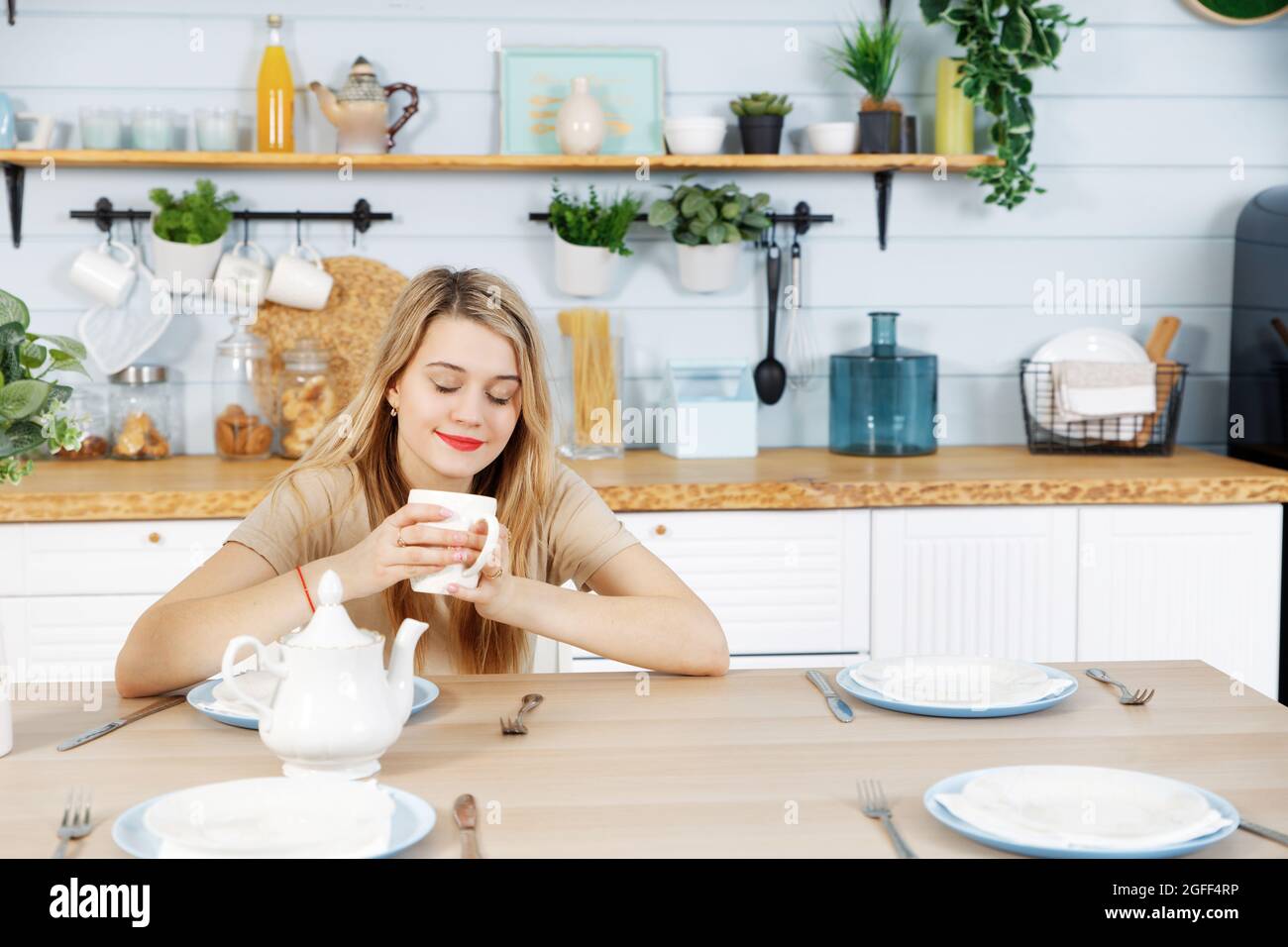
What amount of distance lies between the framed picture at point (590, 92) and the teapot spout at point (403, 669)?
1928 millimetres

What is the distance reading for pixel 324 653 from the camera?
1042mm

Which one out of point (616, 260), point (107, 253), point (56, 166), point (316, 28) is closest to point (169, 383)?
point (107, 253)

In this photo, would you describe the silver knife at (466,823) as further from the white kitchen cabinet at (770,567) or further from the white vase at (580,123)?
the white vase at (580,123)

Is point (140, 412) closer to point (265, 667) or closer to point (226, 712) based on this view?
point (226, 712)

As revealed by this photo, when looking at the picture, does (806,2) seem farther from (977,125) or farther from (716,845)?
(716,845)

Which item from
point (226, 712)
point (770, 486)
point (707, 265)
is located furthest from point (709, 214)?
point (226, 712)

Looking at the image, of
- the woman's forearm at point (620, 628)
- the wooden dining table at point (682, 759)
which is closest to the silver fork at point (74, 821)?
the wooden dining table at point (682, 759)

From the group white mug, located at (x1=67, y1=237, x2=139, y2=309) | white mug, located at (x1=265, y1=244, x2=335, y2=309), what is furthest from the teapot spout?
white mug, located at (x1=67, y1=237, x2=139, y2=309)

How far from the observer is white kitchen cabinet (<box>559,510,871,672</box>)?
2488 millimetres

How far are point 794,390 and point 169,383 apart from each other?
1.37 metres

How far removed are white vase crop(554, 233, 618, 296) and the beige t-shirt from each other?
1.16 m

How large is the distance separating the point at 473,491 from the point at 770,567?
0.92 metres

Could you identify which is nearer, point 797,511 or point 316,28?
point 797,511

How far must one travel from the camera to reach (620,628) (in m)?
1.47
